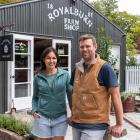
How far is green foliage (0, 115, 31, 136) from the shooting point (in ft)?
26.0

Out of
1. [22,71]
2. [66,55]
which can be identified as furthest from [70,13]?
[22,71]

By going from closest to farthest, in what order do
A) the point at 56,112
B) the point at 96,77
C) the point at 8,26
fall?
1. the point at 96,77
2. the point at 56,112
3. the point at 8,26

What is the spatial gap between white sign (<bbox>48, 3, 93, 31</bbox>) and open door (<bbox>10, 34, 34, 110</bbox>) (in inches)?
68.4

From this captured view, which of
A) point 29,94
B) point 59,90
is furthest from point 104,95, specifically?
point 29,94

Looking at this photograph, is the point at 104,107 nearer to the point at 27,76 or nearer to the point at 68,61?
the point at 27,76

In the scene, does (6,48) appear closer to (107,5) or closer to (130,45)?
(130,45)

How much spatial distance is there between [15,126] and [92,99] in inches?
157

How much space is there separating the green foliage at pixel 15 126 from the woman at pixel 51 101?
2.59 metres

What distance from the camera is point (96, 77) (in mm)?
4422

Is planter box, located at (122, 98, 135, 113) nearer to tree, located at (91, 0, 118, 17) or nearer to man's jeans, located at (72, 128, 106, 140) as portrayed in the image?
Answer: man's jeans, located at (72, 128, 106, 140)

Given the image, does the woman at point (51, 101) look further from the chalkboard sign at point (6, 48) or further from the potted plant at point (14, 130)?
the chalkboard sign at point (6, 48)

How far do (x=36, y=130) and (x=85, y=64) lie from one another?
1277 mm

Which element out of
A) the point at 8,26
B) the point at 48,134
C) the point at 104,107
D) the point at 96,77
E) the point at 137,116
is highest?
the point at 8,26

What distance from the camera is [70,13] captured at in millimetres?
15805
